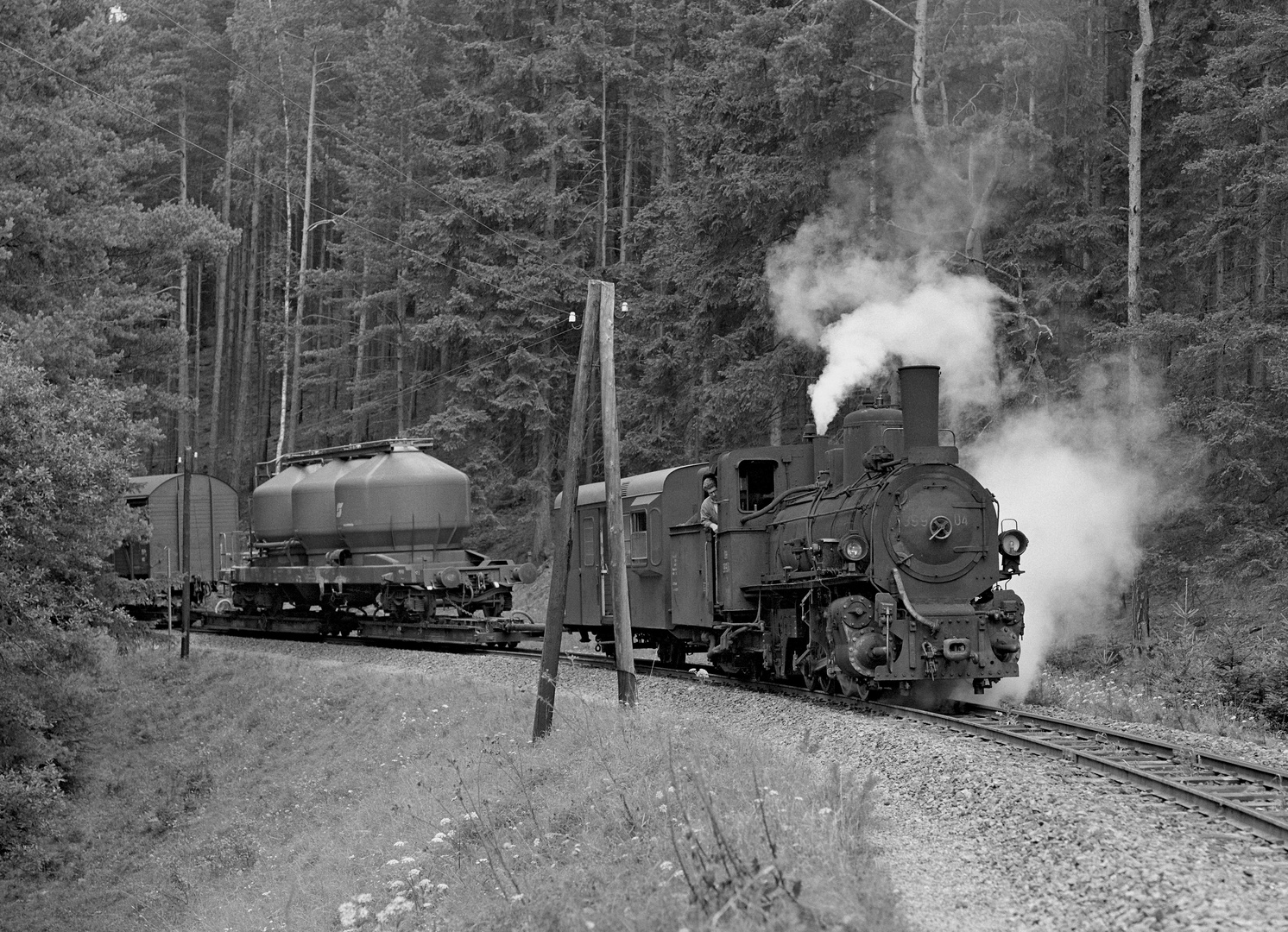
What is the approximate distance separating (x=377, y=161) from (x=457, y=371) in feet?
21.5

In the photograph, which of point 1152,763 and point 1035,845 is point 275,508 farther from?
point 1035,845

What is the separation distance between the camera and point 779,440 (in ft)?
A: 83.9

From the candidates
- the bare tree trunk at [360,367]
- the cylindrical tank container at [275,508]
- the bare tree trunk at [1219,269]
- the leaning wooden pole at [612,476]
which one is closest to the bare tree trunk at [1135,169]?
the bare tree trunk at [1219,269]

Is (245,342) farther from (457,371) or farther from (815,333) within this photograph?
(815,333)

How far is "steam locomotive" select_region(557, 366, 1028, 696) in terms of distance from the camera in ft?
41.1

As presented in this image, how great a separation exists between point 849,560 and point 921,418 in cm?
162

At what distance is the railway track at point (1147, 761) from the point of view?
7727mm

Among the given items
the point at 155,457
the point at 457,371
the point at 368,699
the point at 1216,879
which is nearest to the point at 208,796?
the point at 368,699

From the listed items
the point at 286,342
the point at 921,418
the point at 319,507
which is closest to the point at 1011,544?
the point at 921,418

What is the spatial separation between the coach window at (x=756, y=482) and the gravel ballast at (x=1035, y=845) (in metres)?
4.23

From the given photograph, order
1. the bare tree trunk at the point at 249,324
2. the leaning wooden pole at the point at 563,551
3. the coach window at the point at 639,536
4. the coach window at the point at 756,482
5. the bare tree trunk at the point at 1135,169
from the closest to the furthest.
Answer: the leaning wooden pole at the point at 563,551 < the coach window at the point at 756,482 < the coach window at the point at 639,536 < the bare tree trunk at the point at 1135,169 < the bare tree trunk at the point at 249,324

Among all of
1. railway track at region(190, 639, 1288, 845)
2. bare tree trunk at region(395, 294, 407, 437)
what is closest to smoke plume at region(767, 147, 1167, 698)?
railway track at region(190, 639, 1288, 845)

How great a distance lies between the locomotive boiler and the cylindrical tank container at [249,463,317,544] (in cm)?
4

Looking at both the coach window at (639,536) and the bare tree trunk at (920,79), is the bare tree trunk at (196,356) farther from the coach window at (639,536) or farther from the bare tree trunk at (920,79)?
the coach window at (639,536)
